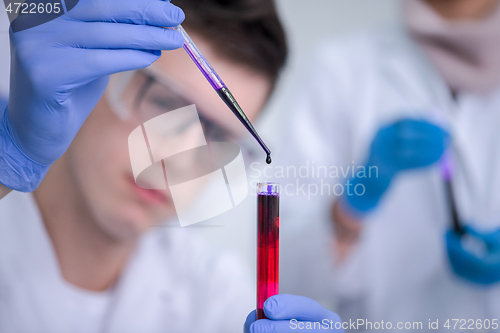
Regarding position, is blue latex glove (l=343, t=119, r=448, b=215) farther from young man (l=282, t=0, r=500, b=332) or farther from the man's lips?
the man's lips

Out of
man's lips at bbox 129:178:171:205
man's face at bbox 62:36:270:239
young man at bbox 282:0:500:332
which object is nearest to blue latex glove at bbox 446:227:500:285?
young man at bbox 282:0:500:332

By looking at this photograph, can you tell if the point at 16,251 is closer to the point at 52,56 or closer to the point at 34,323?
the point at 34,323

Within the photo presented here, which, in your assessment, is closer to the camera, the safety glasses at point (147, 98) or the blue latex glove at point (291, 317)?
the blue latex glove at point (291, 317)

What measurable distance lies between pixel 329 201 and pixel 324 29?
0.52m

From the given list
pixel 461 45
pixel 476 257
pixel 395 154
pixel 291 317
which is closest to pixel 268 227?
pixel 291 317

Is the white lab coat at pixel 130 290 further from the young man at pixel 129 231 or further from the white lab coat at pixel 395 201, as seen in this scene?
the white lab coat at pixel 395 201

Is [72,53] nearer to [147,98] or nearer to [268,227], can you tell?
[147,98]

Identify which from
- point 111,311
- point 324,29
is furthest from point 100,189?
point 324,29

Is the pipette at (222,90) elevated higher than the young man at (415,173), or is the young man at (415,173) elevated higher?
the pipette at (222,90)

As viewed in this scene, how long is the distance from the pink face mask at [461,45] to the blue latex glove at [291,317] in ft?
2.56

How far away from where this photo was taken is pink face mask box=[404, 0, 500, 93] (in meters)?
0.87

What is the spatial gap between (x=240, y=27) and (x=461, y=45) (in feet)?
2.11

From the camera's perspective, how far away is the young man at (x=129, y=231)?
31.9 inches

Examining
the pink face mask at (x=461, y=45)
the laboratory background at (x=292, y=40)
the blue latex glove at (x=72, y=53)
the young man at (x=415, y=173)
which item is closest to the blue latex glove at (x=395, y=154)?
the young man at (x=415, y=173)
